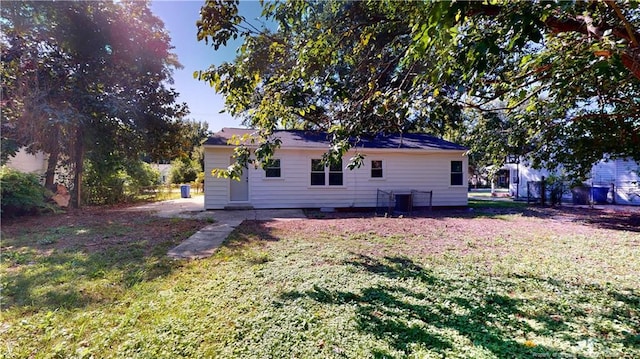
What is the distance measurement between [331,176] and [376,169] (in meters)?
1.92

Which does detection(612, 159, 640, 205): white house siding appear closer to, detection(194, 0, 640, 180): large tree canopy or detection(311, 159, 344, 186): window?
detection(194, 0, 640, 180): large tree canopy

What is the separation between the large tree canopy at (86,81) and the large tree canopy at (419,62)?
8.92 metres

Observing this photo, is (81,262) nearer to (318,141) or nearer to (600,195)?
(318,141)

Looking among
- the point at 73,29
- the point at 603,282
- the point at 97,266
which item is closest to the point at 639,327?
the point at 603,282

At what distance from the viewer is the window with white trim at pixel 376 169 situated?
1191cm

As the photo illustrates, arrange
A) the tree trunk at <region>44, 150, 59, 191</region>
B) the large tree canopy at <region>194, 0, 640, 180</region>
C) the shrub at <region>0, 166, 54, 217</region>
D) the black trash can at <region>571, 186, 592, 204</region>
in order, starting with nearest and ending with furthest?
the large tree canopy at <region>194, 0, 640, 180</region>
the shrub at <region>0, 166, 54, 217</region>
the tree trunk at <region>44, 150, 59, 191</region>
the black trash can at <region>571, 186, 592, 204</region>

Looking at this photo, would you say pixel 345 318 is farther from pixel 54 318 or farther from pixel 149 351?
pixel 54 318

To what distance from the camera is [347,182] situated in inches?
464

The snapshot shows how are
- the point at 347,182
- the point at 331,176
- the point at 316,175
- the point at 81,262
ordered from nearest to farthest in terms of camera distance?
the point at 81,262 → the point at 316,175 → the point at 331,176 → the point at 347,182

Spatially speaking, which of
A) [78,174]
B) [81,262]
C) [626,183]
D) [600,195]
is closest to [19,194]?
[78,174]

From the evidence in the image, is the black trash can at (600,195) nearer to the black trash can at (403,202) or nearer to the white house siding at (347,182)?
the white house siding at (347,182)

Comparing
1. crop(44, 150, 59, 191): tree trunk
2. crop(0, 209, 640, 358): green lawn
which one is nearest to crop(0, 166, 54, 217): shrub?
crop(44, 150, 59, 191): tree trunk

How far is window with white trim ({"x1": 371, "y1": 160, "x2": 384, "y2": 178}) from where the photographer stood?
39.1 ft

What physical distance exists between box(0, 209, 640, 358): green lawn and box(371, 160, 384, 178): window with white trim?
20.0 ft
